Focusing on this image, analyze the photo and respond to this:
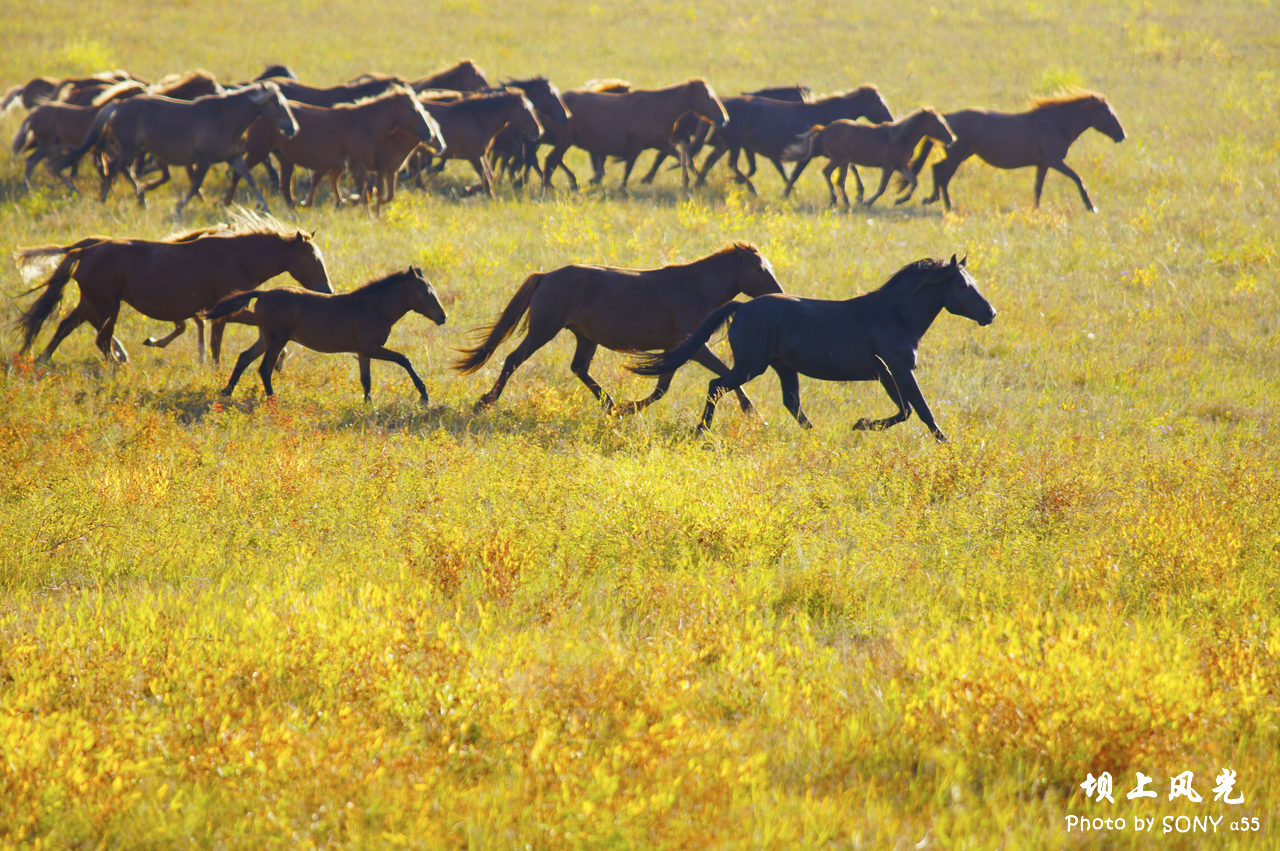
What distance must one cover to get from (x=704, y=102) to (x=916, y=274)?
11.8m

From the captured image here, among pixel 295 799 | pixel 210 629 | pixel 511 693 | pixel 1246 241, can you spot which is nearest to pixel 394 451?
pixel 210 629

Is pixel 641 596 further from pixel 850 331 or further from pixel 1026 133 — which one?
pixel 1026 133

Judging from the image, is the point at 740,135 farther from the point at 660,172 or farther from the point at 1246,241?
the point at 1246,241

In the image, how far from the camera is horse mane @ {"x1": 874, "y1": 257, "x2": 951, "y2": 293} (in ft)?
24.9

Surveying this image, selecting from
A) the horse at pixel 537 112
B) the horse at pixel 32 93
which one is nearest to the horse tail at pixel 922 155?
the horse at pixel 537 112

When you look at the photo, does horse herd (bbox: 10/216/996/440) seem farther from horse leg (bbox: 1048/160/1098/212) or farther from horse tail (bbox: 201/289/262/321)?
horse leg (bbox: 1048/160/1098/212)

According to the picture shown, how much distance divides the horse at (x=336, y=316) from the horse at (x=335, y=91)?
38.2 ft

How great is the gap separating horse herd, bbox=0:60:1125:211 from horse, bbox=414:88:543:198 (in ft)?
0.08

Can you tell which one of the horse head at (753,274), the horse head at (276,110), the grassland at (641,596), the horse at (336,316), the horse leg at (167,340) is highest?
the horse head at (276,110)

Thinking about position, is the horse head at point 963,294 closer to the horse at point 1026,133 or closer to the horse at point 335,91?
the horse at point 1026,133

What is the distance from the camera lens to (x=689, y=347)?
25.2 feet

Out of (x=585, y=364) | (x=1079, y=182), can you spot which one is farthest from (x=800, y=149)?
(x=585, y=364)

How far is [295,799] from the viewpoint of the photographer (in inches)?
123

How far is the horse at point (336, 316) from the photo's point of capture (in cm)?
824
